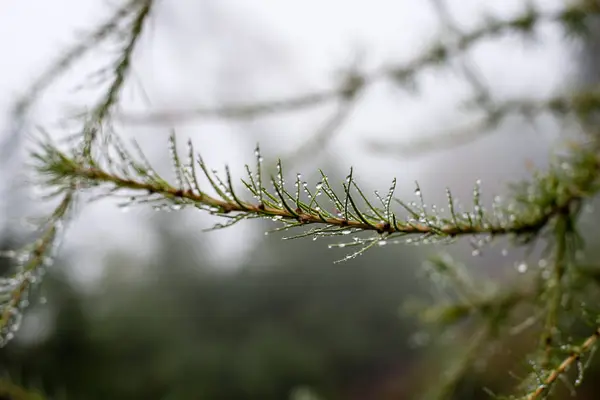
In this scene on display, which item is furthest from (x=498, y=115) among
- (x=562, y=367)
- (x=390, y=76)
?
(x=562, y=367)

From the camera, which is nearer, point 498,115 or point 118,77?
point 118,77

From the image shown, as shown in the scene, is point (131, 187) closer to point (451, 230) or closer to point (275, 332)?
point (451, 230)

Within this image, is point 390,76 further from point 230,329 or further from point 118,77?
point 230,329

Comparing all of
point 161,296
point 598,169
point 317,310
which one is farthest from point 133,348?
point 598,169

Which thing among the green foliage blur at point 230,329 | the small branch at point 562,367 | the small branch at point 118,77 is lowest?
→ the green foliage blur at point 230,329

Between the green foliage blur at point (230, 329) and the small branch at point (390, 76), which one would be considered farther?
the green foliage blur at point (230, 329)

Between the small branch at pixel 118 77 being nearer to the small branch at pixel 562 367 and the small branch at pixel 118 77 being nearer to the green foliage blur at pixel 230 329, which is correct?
the small branch at pixel 562 367

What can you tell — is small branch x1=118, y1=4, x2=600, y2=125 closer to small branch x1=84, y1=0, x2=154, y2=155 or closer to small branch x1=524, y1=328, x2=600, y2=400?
small branch x1=84, y1=0, x2=154, y2=155

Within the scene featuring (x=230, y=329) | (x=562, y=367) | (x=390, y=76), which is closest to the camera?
(x=562, y=367)

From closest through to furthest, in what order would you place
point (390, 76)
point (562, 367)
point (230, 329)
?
point (562, 367) < point (390, 76) < point (230, 329)

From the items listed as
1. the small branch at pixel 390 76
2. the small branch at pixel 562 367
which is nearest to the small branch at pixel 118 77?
the small branch at pixel 562 367

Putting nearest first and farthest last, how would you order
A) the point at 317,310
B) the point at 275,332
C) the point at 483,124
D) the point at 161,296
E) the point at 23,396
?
the point at 23,396 → the point at 483,124 → the point at 161,296 → the point at 275,332 → the point at 317,310
